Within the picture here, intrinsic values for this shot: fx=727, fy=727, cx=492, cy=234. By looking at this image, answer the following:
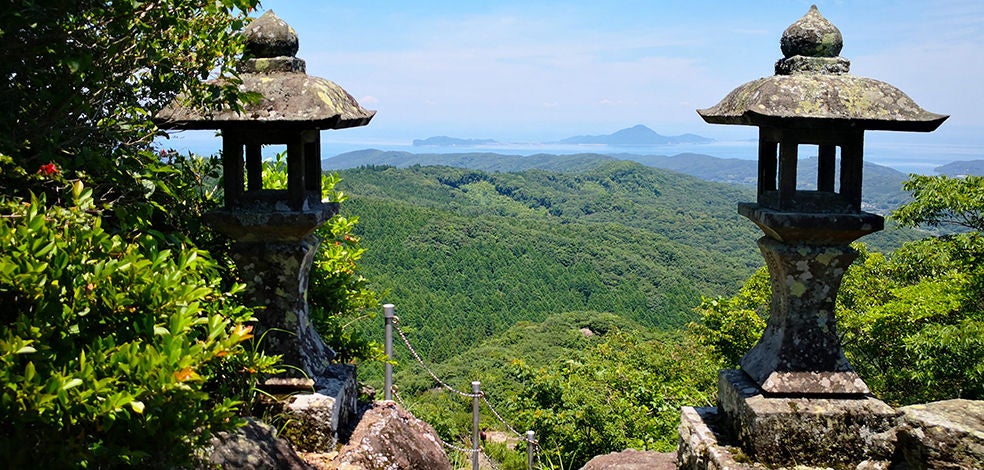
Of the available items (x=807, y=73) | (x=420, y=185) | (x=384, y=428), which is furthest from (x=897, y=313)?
(x=420, y=185)

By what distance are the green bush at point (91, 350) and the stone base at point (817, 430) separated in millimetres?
3379

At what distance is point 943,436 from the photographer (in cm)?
408

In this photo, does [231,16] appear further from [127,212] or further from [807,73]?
[807,73]

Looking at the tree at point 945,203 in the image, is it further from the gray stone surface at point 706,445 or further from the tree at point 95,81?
the tree at point 95,81

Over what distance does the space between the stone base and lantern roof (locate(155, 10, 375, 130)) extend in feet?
11.1

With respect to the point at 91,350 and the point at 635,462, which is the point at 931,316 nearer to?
the point at 635,462

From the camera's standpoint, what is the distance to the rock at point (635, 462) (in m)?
6.45

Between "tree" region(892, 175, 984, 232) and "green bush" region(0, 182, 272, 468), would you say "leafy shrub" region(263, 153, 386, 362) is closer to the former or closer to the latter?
"green bush" region(0, 182, 272, 468)

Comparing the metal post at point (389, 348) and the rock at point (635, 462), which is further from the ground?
the metal post at point (389, 348)

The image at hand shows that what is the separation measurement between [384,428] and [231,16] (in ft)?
10.4

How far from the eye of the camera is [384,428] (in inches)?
218

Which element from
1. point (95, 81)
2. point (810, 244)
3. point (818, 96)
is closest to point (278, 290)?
point (95, 81)

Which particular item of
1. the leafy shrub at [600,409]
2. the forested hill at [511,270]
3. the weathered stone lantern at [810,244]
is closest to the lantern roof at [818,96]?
the weathered stone lantern at [810,244]

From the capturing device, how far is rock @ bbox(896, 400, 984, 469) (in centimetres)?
399
